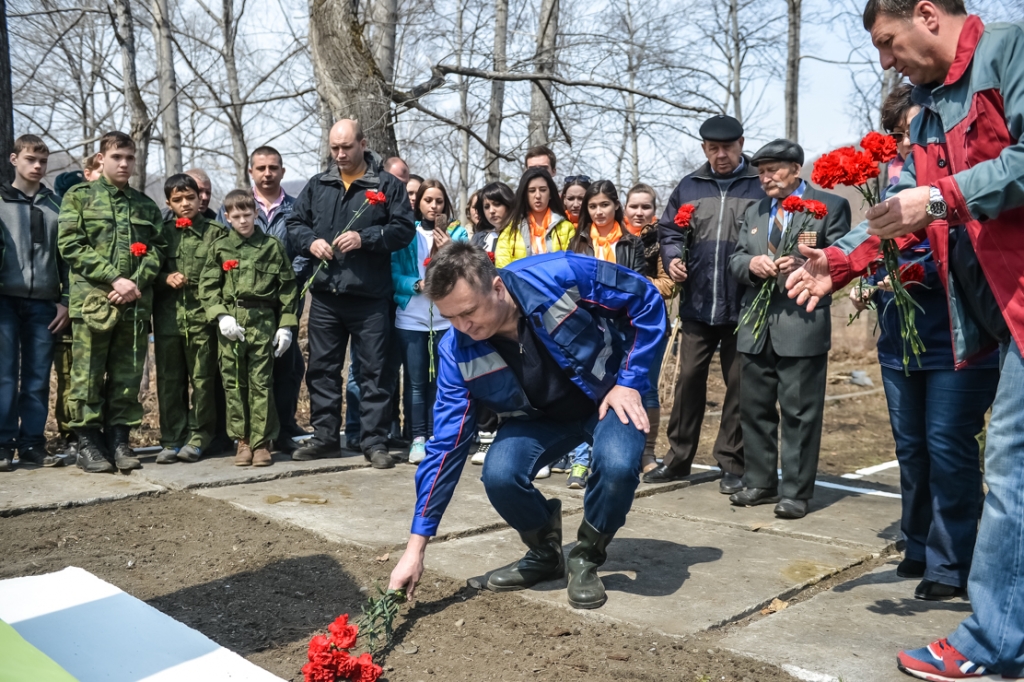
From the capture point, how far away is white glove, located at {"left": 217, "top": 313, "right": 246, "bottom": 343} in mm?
5816

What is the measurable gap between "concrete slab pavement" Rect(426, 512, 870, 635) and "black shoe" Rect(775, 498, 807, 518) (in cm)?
34

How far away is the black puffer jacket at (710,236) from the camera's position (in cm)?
543

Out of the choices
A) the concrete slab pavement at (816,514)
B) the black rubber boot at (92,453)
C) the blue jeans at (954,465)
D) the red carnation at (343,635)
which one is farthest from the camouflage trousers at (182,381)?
the blue jeans at (954,465)

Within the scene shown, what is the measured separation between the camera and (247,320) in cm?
595

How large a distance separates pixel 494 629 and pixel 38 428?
398cm

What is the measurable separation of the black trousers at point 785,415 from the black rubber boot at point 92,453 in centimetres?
385

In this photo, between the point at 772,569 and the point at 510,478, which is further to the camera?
the point at 772,569

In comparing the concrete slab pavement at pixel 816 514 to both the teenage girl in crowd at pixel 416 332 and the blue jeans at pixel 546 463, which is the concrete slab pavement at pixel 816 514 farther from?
the teenage girl in crowd at pixel 416 332

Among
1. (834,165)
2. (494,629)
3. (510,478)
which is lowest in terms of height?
(494,629)

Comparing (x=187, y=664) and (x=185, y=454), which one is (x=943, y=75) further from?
(x=185, y=454)

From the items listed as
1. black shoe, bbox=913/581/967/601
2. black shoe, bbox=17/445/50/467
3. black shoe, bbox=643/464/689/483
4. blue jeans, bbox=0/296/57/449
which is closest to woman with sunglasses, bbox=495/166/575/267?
black shoe, bbox=643/464/689/483

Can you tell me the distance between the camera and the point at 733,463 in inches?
217

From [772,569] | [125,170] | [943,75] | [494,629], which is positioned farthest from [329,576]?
[125,170]

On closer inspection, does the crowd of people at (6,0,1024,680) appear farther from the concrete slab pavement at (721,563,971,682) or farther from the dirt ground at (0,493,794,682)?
the dirt ground at (0,493,794,682)
